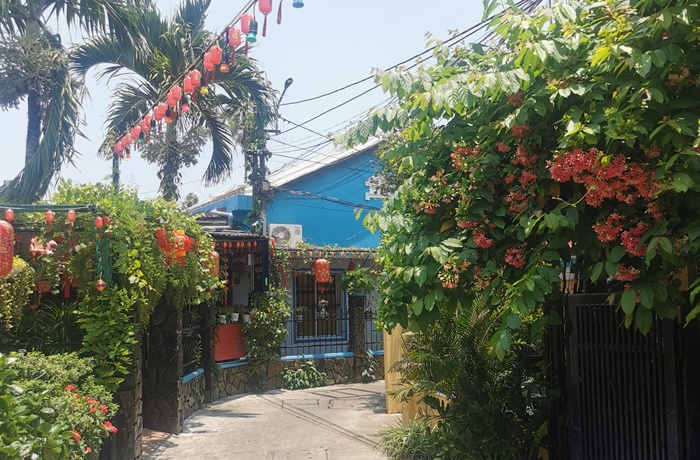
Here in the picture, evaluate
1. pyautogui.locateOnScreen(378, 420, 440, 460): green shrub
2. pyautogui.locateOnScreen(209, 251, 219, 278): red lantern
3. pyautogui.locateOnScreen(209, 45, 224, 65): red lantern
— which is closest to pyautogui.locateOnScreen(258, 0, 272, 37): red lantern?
pyautogui.locateOnScreen(209, 45, 224, 65): red lantern

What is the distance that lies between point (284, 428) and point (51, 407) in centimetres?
559

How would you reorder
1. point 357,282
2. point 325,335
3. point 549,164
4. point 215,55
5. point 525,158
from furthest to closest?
point 325,335 < point 357,282 < point 215,55 < point 525,158 < point 549,164

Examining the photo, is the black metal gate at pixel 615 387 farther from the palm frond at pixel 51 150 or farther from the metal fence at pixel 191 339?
the palm frond at pixel 51 150

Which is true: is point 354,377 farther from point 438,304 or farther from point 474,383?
point 438,304

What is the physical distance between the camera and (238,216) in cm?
1716

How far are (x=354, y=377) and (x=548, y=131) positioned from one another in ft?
39.1

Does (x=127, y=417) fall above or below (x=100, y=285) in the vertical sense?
below

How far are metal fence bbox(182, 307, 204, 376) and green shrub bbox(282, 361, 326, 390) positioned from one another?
2.62 meters

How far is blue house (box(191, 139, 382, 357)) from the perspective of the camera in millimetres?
15188

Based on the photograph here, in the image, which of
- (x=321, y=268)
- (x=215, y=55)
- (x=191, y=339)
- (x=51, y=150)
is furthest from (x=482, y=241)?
(x=321, y=268)

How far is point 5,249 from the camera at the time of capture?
218 inches

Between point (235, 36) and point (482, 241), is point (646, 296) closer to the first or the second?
point (482, 241)

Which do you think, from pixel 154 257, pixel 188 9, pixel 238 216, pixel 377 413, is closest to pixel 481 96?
pixel 154 257

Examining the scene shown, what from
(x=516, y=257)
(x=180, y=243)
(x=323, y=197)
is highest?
(x=323, y=197)
